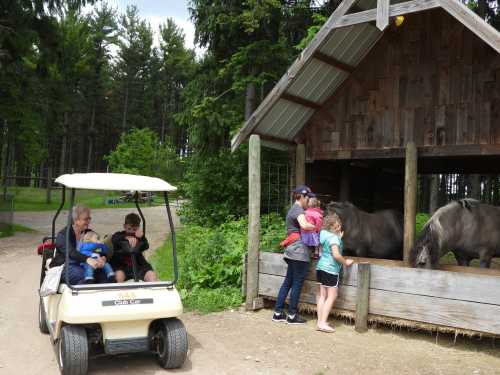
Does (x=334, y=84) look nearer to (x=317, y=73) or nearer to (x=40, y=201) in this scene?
(x=317, y=73)

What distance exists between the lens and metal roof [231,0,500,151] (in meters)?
6.54

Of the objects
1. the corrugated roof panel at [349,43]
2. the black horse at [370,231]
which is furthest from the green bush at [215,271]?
the corrugated roof panel at [349,43]

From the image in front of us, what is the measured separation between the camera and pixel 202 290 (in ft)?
25.4

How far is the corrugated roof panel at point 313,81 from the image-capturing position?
7633 mm

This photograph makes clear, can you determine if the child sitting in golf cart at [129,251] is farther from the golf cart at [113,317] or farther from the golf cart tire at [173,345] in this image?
the golf cart tire at [173,345]

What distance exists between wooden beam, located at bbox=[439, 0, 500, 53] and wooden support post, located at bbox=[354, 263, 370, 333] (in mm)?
3050

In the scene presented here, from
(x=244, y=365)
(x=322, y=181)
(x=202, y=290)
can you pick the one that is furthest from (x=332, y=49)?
(x=244, y=365)

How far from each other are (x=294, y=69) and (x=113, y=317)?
14.4 ft

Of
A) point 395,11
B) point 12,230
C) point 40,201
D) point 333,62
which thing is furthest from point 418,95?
point 40,201

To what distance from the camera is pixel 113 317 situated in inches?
171

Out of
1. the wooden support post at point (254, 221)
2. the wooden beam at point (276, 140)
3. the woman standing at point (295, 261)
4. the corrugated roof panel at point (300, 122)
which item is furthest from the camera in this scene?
the corrugated roof panel at point (300, 122)

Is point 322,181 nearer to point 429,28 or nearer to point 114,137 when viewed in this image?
point 429,28

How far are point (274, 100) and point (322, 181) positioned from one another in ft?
9.90

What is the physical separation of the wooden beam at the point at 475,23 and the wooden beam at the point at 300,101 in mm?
2828
